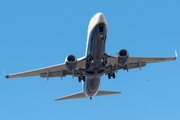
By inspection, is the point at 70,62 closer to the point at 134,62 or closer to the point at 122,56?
the point at 122,56

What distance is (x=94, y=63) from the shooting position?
1523 inches

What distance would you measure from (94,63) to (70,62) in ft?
8.01

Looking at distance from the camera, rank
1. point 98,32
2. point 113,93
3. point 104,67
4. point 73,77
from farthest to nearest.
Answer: point 113,93
point 73,77
point 104,67
point 98,32

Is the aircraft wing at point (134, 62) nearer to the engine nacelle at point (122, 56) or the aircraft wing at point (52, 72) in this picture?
the engine nacelle at point (122, 56)

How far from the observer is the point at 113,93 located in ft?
155

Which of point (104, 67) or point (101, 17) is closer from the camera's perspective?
point (101, 17)

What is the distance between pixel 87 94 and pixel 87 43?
27.0 ft

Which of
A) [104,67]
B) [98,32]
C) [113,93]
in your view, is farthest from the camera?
[113,93]

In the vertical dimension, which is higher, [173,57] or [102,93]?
[173,57]

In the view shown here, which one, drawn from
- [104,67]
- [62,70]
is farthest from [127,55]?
[62,70]

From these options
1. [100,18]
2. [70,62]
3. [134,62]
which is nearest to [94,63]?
[70,62]

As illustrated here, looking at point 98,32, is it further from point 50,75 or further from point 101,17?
point 50,75

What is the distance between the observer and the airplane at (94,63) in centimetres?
3675

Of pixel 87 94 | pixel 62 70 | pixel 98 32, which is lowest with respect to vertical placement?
pixel 87 94
